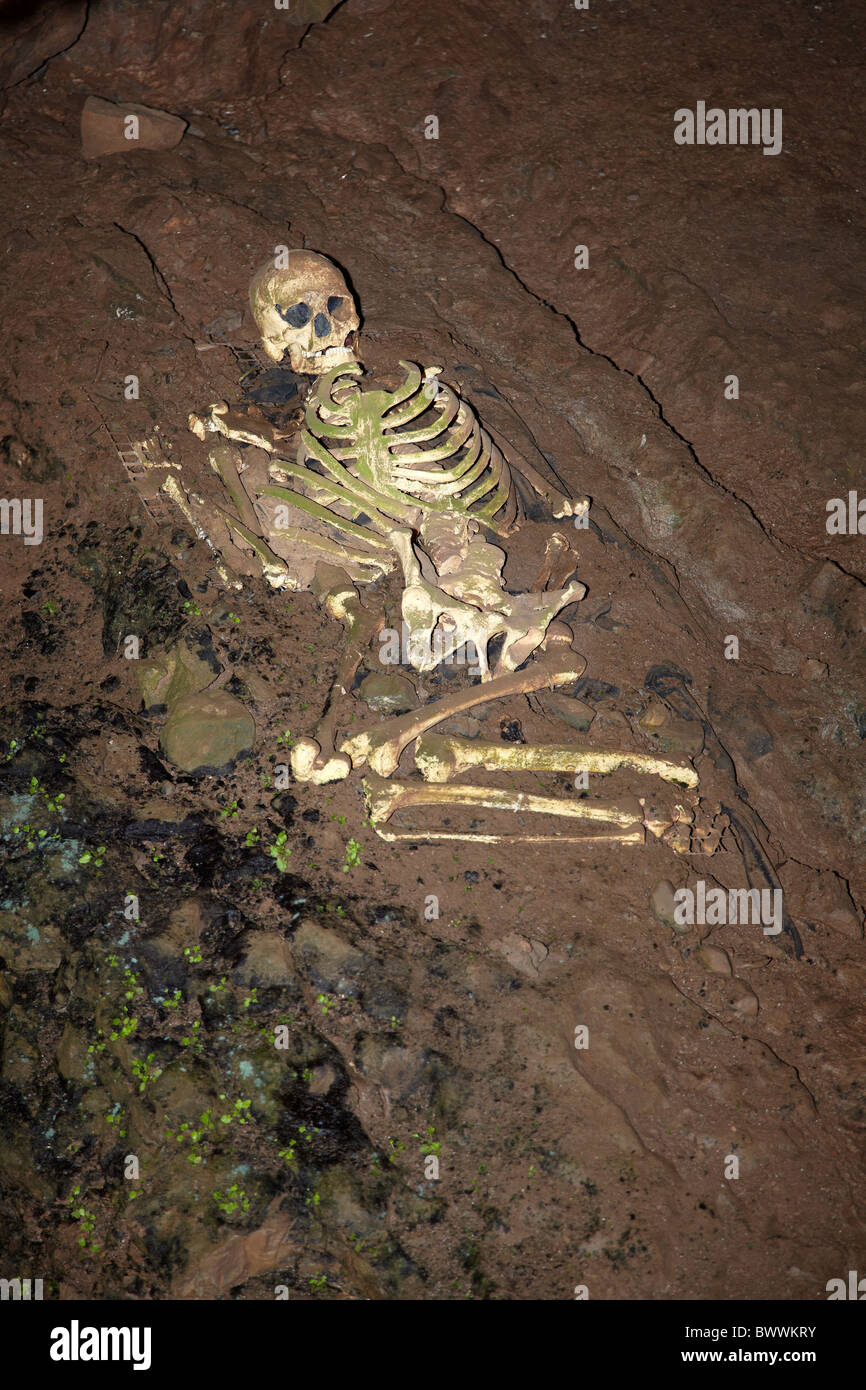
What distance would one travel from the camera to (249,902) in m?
4.61

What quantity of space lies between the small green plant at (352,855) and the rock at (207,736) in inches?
27.9

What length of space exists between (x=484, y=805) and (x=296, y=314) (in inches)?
112

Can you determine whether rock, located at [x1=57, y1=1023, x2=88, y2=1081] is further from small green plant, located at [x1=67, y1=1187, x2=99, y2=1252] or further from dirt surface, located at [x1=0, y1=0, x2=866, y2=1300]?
small green plant, located at [x1=67, y1=1187, x2=99, y2=1252]

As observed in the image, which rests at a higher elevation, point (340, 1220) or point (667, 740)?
point (667, 740)

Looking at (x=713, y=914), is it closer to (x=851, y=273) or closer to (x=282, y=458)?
(x=282, y=458)

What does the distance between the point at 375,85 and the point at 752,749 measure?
689 cm

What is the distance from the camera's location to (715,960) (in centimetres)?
474

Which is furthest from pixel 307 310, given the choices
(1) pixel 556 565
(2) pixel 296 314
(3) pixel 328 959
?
(3) pixel 328 959

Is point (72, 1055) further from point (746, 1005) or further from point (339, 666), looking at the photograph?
point (746, 1005)

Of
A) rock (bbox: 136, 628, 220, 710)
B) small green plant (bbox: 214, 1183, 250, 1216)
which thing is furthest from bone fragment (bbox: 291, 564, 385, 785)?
small green plant (bbox: 214, 1183, 250, 1216)

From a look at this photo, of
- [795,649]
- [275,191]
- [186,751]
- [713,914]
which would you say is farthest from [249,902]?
[275,191]

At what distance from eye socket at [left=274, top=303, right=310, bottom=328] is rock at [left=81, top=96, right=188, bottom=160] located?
3270mm

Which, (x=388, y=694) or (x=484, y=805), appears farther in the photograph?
(x=388, y=694)

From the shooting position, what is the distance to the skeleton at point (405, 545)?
4.84m
